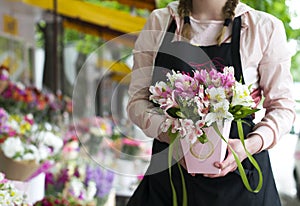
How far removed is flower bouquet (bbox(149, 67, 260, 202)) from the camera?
1435 millimetres

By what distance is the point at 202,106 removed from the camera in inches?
56.2

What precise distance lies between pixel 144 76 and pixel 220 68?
223mm

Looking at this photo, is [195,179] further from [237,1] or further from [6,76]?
[6,76]

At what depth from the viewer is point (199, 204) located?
5.48 ft

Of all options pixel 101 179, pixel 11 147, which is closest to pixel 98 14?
pixel 101 179

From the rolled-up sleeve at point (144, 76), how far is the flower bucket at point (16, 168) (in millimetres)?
1123

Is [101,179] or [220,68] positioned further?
[101,179]

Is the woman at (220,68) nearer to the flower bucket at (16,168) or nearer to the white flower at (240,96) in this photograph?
the white flower at (240,96)

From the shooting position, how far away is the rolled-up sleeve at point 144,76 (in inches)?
66.9

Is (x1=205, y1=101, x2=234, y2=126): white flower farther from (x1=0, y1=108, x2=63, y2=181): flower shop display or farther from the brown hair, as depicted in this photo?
(x1=0, y1=108, x2=63, y2=181): flower shop display

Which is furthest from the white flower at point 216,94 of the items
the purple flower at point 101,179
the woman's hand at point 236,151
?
the purple flower at point 101,179

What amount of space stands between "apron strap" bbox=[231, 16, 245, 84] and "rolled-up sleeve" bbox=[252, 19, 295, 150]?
8cm

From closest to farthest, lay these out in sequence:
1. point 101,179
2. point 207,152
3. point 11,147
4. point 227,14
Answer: point 207,152 < point 227,14 < point 11,147 < point 101,179

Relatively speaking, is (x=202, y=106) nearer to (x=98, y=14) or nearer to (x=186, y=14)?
(x=186, y=14)
